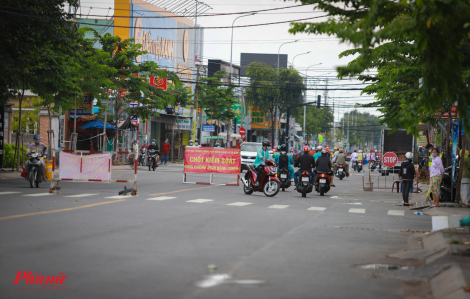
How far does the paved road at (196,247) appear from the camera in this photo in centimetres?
554

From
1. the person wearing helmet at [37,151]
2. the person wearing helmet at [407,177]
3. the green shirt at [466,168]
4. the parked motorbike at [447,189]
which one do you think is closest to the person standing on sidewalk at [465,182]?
the green shirt at [466,168]

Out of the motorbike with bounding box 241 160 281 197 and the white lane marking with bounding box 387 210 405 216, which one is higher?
the motorbike with bounding box 241 160 281 197

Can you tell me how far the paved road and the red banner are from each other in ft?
23.5

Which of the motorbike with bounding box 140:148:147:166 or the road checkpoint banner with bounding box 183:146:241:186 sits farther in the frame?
the motorbike with bounding box 140:148:147:166

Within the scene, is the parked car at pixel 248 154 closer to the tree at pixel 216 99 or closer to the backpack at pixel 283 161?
the backpack at pixel 283 161

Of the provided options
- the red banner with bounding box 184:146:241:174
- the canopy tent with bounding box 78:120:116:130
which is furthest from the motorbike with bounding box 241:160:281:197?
the canopy tent with bounding box 78:120:116:130

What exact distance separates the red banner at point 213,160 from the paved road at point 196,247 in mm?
7163

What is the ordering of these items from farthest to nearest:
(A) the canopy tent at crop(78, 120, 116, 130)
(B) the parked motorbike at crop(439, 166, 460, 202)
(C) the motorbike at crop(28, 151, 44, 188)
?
(A) the canopy tent at crop(78, 120, 116, 130)
(C) the motorbike at crop(28, 151, 44, 188)
(B) the parked motorbike at crop(439, 166, 460, 202)

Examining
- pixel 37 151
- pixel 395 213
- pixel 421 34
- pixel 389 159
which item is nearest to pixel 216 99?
pixel 389 159

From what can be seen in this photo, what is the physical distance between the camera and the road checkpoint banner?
861 inches

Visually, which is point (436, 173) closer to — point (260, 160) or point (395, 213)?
point (395, 213)

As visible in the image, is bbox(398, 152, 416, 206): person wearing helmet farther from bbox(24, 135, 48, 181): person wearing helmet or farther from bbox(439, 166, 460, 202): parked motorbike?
bbox(24, 135, 48, 181): person wearing helmet

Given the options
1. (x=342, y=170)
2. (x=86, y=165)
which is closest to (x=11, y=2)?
(x=86, y=165)

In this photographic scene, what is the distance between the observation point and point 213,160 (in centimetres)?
2209
